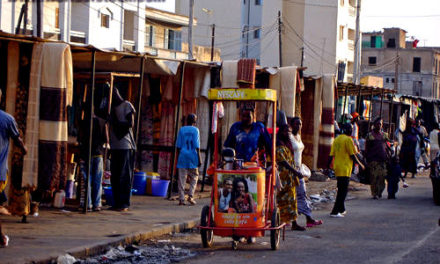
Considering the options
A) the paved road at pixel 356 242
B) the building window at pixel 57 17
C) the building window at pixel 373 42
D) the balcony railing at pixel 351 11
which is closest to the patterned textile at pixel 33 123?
the paved road at pixel 356 242

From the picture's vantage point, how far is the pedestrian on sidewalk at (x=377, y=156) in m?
18.2

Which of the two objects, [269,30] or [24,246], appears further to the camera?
[269,30]

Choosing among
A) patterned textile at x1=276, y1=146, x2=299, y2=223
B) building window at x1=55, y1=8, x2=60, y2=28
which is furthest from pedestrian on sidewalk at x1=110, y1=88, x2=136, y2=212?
building window at x1=55, y1=8, x2=60, y2=28

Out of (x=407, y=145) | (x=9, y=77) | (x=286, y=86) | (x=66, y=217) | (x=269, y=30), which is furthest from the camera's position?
(x=269, y=30)

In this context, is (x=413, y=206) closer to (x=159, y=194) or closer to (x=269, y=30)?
(x=159, y=194)

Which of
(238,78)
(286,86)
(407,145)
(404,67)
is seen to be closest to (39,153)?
(238,78)

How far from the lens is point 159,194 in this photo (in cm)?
1611

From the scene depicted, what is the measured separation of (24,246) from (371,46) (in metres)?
85.2

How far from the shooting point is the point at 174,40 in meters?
53.2

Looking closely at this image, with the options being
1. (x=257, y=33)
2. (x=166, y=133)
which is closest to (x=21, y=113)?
(x=166, y=133)

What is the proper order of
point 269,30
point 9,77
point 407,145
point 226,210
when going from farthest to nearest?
1. point 269,30
2. point 407,145
3. point 9,77
4. point 226,210

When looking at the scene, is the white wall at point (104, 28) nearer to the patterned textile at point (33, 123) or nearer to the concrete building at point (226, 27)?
the concrete building at point (226, 27)

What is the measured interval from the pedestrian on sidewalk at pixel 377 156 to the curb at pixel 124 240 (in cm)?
686

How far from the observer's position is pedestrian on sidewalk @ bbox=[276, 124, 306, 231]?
38.6ft
